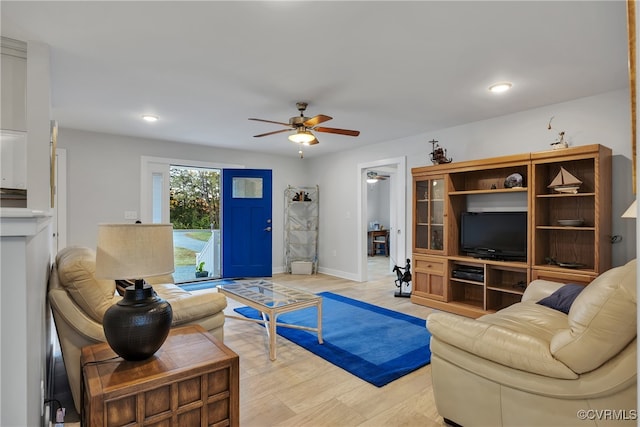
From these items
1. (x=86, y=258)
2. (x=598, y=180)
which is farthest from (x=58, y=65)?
(x=598, y=180)

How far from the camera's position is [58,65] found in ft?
8.69

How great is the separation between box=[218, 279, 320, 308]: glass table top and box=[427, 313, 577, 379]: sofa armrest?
145cm

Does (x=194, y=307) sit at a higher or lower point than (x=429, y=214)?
lower

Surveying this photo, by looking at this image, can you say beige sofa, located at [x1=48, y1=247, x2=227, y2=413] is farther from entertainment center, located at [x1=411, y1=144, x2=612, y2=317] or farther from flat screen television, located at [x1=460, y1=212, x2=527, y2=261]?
flat screen television, located at [x1=460, y1=212, x2=527, y2=261]

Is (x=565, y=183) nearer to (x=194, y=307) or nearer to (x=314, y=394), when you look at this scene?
(x=314, y=394)

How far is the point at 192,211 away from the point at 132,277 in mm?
6760

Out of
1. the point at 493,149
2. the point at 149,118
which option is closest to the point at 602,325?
the point at 493,149

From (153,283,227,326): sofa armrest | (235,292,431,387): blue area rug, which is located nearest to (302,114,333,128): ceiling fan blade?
(153,283,227,326): sofa armrest

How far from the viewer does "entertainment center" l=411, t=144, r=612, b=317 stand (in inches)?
125

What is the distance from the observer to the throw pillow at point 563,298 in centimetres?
242

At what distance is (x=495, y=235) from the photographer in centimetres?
388

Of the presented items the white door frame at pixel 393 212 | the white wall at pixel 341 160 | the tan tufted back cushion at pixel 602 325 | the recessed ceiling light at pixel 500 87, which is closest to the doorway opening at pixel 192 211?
the white wall at pixel 341 160

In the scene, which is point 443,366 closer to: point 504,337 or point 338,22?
point 504,337

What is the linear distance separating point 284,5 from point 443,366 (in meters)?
2.26
